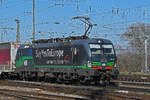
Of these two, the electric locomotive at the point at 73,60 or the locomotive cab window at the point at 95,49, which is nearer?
the electric locomotive at the point at 73,60

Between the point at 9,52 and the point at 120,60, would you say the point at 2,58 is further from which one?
the point at 120,60

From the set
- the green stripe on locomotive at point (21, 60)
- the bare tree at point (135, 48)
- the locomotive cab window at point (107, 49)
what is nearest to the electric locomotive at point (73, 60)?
the locomotive cab window at point (107, 49)

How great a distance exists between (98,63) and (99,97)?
618 cm

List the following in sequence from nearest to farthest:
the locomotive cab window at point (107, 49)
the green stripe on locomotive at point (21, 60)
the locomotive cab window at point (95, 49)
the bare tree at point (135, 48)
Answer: the locomotive cab window at point (95, 49) < the locomotive cab window at point (107, 49) < the green stripe on locomotive at point (21, 60) < the bare tree at point (135, 48)

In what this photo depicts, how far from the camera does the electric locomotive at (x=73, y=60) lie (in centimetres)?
1858

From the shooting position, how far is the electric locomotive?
18.6m

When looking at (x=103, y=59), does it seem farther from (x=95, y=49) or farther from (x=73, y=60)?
(x=73, y=60)

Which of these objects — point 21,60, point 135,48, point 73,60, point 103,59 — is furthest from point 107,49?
point 135,48

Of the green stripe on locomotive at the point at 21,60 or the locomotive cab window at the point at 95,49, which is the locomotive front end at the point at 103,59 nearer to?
the locomotive cab window at the point at 95,49

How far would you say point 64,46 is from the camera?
20.4 m

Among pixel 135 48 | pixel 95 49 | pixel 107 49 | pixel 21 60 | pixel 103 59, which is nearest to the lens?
pixel 103 59

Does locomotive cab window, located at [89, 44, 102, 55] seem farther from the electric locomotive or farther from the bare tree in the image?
the bare tree

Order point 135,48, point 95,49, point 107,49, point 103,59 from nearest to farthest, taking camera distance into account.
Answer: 1. point 103,59
2. point 95,49
3. point 107,49
4. point 135,48

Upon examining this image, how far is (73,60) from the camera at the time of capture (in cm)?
1950
